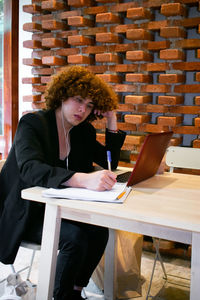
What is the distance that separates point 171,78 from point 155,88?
0.55 ft

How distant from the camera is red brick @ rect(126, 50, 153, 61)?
10.1 ft

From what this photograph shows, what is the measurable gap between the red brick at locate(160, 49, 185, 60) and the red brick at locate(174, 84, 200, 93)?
0.22 m

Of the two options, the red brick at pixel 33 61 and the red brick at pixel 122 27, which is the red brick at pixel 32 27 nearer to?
the red brick at pixel 33 61

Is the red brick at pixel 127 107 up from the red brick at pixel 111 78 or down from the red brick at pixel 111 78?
down

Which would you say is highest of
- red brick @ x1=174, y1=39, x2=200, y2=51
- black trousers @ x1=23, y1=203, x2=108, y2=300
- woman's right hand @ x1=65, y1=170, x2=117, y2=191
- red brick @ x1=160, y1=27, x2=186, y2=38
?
red brick @ x1=160, y1=27, x2=186, y2=38

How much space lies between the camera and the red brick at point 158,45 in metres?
3.01

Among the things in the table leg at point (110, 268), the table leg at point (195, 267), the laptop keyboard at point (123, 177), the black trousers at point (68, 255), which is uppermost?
the laptop keyboard at point (123, 177)

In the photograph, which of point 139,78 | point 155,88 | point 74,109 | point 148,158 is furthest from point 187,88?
point 148,158

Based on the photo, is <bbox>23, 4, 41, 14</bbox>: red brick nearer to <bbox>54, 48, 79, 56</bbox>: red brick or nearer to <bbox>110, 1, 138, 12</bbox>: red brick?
<bbox>54, 48, 79, 56</bbox>: red brick

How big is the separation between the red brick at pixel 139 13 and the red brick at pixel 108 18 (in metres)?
0.16

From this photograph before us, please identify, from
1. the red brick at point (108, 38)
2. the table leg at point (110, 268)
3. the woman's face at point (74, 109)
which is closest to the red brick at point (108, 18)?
the red brick at point (108, 38)

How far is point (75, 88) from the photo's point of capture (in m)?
2.22

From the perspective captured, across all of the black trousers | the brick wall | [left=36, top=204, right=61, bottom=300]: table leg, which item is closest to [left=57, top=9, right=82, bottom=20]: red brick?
the brick wall

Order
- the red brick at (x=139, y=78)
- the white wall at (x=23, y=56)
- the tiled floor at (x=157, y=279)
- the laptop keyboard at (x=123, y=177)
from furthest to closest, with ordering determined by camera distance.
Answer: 1. the white wall at (x=23, y=56)
2. the red brick at (x=139, y=78)
3. the tiled floor at (x=157, y=279)
4. the laptop keyboard at (x=123, y=177)
